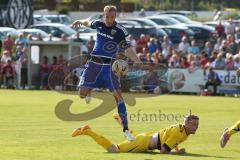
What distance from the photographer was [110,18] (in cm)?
1429

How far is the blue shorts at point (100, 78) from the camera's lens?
1430 cm

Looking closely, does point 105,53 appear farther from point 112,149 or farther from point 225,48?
point 225,48

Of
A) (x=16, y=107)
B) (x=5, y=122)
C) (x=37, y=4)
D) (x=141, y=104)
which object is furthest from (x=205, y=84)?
(x=37, y=4)

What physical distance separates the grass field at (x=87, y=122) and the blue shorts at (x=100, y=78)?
1017mm

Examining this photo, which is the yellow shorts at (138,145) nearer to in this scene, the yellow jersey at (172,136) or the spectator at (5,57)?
the yellow jersey at (172,136)

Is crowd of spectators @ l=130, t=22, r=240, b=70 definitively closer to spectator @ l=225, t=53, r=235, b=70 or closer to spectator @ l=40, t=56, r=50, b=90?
spectator @ l=225, t=53, r=235, b=70

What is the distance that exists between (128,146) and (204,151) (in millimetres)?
1365

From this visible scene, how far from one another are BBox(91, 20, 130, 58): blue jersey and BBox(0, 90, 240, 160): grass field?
159 centimetres

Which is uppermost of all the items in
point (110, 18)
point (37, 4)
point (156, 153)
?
point (110, 18)

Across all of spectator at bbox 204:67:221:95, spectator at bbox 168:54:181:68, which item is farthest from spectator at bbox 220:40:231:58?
spectator at bbox 204:67:221:95

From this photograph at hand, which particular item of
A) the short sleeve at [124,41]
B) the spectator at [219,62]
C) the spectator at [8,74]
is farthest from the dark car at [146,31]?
the short sleeve at [124,41]

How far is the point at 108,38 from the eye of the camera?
1445cm

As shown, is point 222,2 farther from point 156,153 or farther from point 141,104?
point 156,153

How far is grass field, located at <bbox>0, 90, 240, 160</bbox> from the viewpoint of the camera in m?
12.6
